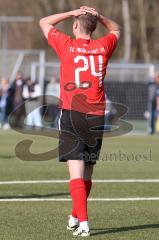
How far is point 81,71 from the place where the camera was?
866 cm

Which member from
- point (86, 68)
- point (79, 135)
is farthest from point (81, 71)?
point (79, 135)

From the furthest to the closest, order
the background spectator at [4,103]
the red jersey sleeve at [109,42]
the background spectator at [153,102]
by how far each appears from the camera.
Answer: the background spectator at [4,103]
the background spectator at [153,102]
the red jersey sleeve at [109,42]

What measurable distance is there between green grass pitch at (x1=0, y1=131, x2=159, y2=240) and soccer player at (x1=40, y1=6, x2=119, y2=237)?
0.51m

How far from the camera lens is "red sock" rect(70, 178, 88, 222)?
27.7ft

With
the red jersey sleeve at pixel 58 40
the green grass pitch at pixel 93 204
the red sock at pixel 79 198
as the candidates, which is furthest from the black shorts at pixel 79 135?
the green grass pitch at pixel 93 204

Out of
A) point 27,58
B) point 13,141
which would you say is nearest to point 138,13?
point 27,58

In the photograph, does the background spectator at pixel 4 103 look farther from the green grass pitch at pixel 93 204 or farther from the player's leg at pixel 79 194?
the player's leg at pixel 79 194

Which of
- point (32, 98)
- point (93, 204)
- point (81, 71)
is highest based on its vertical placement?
point (81, 71)

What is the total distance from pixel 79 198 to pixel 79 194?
0.04 m

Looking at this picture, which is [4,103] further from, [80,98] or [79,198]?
[79,198]

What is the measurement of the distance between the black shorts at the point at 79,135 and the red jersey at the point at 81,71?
78 mm

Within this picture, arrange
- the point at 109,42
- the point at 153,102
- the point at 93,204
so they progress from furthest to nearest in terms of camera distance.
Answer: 1. the point at 153,102
2. the point at 93,204
3. the point at 109,42

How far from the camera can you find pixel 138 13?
185ft

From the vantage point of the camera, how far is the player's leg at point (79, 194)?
27.7 ft
